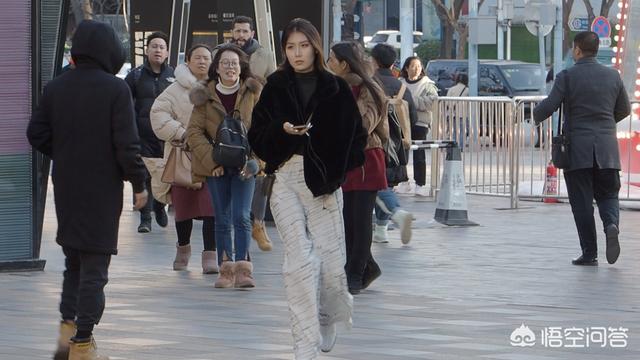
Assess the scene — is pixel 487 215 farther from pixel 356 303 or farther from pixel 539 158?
pixel 356 303

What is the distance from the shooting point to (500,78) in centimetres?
3997

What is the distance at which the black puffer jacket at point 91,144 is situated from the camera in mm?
8031

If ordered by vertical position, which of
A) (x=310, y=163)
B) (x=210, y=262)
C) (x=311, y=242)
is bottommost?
(x=210, y=262)

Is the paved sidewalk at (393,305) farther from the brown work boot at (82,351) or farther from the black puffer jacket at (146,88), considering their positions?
the black puffer jacket at (146,88)

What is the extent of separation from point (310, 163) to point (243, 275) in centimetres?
332

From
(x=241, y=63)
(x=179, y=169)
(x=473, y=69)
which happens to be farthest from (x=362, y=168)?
(x=473, y=69)

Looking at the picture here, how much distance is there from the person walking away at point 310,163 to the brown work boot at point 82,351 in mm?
974

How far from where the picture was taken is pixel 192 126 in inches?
457

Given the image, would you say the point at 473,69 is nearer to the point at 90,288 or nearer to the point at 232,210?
the point at 232,210

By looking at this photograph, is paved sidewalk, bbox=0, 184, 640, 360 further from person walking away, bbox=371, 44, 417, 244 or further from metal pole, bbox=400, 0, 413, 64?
metal pole, bbox=400, 0, 413, 64

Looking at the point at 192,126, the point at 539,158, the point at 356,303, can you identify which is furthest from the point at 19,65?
the point at 539,158

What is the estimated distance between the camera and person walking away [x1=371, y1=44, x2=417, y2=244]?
14.2m

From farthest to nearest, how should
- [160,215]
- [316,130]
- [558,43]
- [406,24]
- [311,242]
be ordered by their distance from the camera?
[406,24], [558,43], [160,215], [316,130], [311,242]

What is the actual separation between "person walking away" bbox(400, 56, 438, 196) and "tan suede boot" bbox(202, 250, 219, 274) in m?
7.50
